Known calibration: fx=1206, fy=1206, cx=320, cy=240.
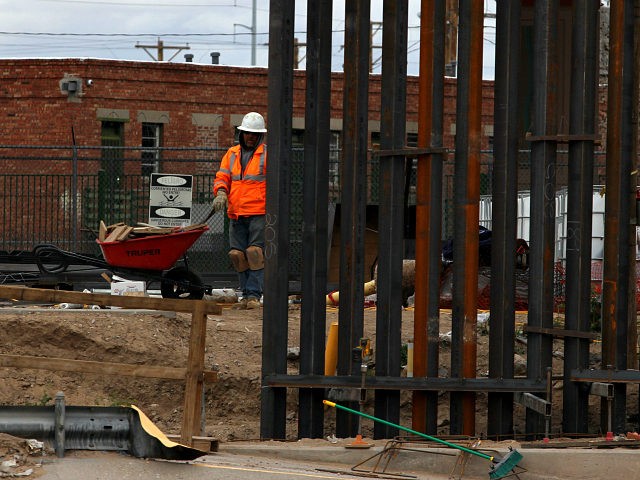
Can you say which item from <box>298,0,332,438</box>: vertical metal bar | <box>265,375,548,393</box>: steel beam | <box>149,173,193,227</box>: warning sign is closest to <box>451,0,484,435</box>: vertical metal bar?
<box>265,375,548,393</box>: steel beam

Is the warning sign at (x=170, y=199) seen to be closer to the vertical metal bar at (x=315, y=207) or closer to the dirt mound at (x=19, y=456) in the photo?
the vertical metal bar at (x=315, y=207)

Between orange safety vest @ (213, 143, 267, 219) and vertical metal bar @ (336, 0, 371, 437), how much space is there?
4693mm

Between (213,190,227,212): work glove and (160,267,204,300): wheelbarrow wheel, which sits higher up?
(213,190,227,212): work glove

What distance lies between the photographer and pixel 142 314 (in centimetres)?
1162

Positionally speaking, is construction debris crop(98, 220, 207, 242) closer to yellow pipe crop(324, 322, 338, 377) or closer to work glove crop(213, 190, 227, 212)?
work glove crop(213, 190, 227, 212)

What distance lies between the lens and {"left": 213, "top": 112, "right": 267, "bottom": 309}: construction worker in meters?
13.4

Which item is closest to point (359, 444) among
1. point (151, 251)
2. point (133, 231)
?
point (151, 251)

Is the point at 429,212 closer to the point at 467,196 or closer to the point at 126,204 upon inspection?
the point at 467,196

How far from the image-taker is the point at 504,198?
344 inches

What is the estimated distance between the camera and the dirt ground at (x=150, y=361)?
34.0 ft

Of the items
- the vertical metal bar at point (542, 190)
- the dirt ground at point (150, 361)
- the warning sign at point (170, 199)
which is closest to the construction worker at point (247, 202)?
the dirt ground at point (150, 361)

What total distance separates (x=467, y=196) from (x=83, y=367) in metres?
3.03

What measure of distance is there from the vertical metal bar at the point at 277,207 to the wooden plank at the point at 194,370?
1255 mm

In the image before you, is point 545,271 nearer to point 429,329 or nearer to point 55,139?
point 429,329
